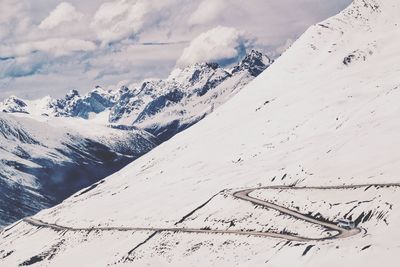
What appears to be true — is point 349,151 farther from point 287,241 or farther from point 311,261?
point 311,261

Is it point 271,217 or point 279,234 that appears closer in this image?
point 279,234

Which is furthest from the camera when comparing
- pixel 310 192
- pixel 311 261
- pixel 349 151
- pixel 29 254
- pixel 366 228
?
pixel 29 254

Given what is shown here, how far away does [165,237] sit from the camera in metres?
130

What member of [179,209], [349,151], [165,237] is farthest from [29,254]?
[349,151]

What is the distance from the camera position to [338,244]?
79938 millimetres

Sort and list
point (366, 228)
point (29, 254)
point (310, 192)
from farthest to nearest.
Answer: point (29, 254) → point (310, 192) → point (366, 228)

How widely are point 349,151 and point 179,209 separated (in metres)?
43.4

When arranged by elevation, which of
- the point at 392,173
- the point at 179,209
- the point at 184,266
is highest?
the point at 392,173

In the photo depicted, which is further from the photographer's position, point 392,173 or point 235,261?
point 392,173

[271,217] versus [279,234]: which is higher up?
[279,234]

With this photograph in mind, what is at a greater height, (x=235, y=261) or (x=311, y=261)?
(x=311, y=261)

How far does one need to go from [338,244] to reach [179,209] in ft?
262

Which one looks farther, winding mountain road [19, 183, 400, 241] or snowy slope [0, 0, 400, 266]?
winding mountain road [19, 183, 400, 241]

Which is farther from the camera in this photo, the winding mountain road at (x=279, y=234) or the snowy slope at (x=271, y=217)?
the winding mountain road at (x=279, y=234)
